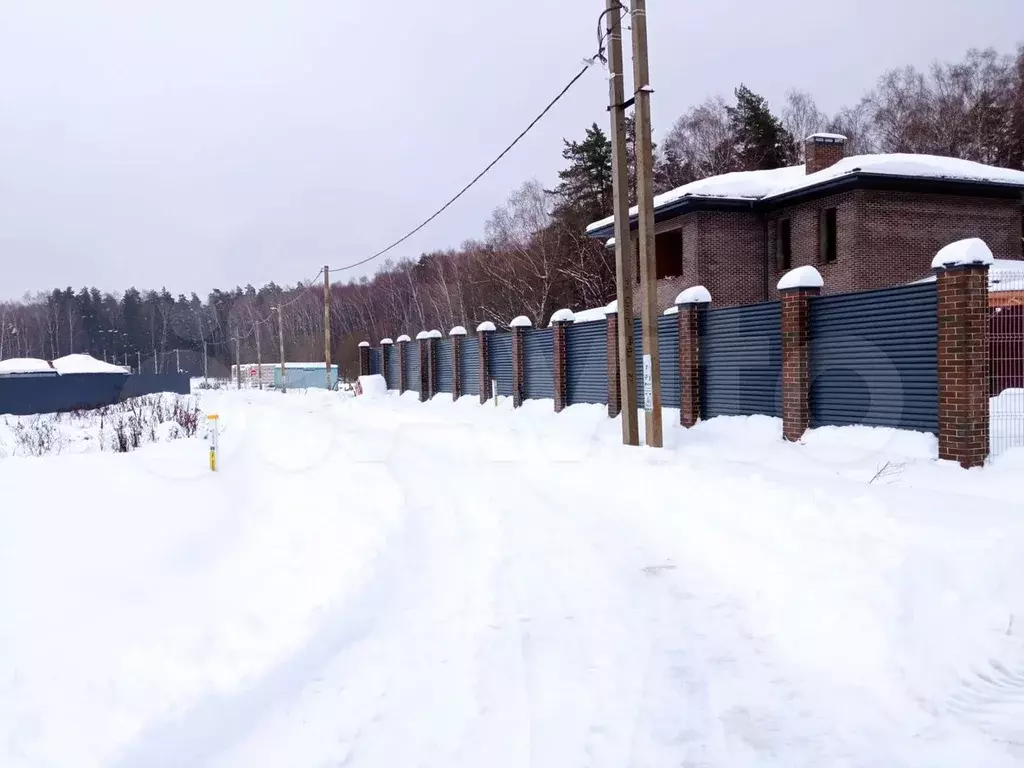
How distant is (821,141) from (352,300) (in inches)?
2914

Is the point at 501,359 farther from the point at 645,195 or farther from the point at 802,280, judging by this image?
the point at 802,280

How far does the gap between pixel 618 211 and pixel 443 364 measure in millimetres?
18937

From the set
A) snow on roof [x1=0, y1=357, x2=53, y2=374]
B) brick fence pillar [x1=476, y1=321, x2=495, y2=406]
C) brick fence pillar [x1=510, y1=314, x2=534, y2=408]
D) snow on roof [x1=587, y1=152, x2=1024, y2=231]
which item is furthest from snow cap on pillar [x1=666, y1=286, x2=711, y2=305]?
snow on roof [x1=0, y1=357, x2=53, y2=374]

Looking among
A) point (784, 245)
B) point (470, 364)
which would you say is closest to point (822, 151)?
point (784, 245)

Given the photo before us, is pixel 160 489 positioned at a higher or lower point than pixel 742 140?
lower

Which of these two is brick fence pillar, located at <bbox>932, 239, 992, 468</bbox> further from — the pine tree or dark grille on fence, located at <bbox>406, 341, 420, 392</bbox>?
the pine tree

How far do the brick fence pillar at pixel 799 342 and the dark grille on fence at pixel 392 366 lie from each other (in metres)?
25.2

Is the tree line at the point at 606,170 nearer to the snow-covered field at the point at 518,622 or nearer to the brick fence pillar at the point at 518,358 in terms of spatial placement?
the brick fence pillar at the point at 518,358


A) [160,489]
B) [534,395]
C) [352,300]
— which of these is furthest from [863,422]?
[352,300]

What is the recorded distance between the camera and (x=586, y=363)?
19.6 metres

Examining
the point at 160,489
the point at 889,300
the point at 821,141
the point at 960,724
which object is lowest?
the point at 960,724

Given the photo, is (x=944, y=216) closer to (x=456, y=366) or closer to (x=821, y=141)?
(x=821, y=141)

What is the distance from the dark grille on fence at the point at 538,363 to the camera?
21453mm

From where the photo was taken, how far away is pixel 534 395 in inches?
888
